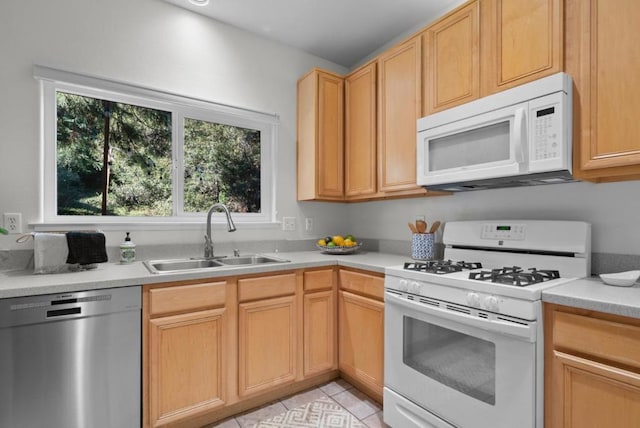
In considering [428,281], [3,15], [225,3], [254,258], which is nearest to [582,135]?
[428,281]

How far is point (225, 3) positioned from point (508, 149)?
2057 millimetres

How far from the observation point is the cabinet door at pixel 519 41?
4.76 feet

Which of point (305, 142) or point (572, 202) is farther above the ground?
point (305, 142)

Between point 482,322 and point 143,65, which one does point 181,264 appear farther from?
point 482,322

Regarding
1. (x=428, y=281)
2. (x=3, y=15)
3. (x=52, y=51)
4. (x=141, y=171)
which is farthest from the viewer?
(x=141, y=171)

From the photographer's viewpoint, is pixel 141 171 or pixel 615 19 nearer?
pixel 615 19

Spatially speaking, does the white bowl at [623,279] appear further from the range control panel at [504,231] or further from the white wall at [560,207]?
the range control panel at [504,231]

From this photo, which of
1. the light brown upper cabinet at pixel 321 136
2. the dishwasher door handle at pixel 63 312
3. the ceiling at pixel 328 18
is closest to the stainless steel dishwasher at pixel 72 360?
the dishwasher door handle at pixel 63 312

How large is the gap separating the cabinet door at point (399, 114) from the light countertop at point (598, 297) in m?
1.01

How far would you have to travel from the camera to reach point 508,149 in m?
1.57

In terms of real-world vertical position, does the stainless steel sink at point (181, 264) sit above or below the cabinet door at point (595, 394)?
above

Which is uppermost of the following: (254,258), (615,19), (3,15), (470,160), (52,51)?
(3,15)

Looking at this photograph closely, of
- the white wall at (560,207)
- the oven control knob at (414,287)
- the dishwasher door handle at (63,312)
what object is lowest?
the dishwasher door handle at (63,312)

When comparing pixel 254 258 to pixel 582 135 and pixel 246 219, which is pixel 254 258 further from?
pixel 582 135
